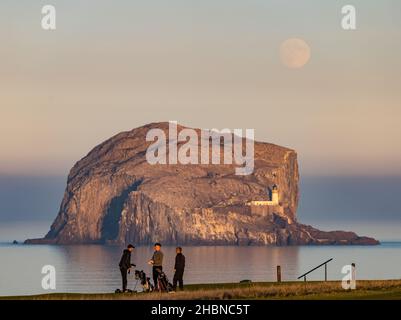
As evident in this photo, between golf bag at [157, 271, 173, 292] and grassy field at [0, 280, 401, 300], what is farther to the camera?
golf bag at [157, 271, 173, 292]

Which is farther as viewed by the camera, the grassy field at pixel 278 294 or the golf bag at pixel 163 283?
the golf bag at pixel 163 283

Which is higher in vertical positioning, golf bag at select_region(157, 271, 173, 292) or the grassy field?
golf bag at select_region(157, 271, 173, 292)

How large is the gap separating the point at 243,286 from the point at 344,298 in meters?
10.3

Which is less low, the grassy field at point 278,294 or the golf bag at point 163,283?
the golf bag at point 163,283

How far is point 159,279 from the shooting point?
5609cm

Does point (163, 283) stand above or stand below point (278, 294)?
above

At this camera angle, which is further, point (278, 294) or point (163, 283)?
point (163, 283)
